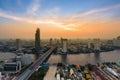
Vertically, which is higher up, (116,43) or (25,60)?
(116,43)

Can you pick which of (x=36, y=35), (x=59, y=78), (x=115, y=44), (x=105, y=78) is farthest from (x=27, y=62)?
(x=115, y=44)

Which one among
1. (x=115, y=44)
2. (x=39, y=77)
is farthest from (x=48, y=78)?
(x=115, y=44)

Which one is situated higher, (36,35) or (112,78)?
(36,35)

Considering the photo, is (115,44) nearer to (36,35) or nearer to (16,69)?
(36,35)

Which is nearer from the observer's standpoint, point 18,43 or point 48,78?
point 48,78

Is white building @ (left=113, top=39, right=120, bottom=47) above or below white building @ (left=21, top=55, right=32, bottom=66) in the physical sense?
above

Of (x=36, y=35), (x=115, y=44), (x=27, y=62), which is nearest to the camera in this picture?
(x=27, y=62)

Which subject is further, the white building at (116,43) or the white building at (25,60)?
the white building at (116,43)

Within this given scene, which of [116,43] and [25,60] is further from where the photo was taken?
[116,43]

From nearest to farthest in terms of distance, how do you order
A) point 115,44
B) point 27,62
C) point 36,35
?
point 27,62
point 36,35
point 115,44

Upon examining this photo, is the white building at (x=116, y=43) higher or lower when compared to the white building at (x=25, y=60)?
higher

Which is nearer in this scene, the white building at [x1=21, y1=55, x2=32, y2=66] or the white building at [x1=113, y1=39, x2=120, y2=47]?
the white building at [x1=21, y1=55, x2=32, y2=66]
